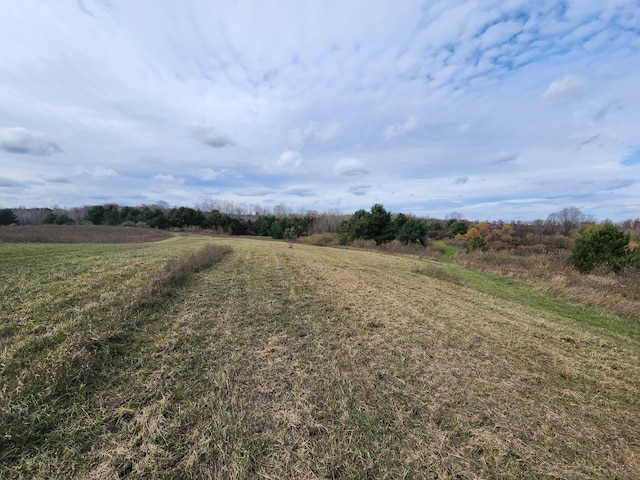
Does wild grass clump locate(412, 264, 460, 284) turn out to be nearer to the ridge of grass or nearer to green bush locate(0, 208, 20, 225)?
the ridge of grass

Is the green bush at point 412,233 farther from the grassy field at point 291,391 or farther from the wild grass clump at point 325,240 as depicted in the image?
the grassy field at point 291,391

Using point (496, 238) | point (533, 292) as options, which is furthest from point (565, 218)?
point (533, 292)

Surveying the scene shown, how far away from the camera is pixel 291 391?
3531mm

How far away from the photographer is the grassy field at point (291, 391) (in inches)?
99.0

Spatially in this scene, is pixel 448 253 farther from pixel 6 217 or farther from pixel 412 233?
pixel 6 217

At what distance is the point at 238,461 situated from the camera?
2.45 meters

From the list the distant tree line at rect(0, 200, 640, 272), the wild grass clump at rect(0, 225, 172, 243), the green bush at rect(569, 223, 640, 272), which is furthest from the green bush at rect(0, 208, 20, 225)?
the green bush at rect(569, 223, 640, 272)

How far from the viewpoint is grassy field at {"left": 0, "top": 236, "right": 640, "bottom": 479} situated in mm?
2516

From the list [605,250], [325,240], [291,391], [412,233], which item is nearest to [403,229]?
[412,233]

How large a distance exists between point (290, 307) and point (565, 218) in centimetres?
9642

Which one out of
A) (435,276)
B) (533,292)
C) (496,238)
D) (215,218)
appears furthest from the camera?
(215,218)

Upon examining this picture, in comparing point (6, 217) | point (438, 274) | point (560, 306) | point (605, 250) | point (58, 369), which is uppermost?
point (6, 217)

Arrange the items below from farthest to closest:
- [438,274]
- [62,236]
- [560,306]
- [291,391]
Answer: [62,236]
[438,274]
[560,306]
[291,391]

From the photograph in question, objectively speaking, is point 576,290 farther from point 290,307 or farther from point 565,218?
point 565,218
